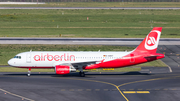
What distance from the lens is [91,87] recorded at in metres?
42.6

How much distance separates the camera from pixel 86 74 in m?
52.4

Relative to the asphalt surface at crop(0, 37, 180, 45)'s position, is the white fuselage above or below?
below

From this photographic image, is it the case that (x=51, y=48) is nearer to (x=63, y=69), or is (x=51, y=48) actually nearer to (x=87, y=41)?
(x=87, y=41)

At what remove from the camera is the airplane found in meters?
49.3

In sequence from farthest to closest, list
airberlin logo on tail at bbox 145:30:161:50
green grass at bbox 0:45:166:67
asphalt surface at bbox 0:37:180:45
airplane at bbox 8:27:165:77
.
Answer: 1. asphalt surface at bbox 0:37:180:45
2. green grass at bbox 0:45:166:67
3. airberlin logo on tail at bbox 145:30:161:50
4. airplane at bbox 8:27:165:77

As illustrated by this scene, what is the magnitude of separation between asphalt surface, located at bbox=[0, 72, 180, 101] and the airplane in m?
2.07

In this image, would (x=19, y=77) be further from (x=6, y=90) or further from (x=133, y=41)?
(x=133, y=41)

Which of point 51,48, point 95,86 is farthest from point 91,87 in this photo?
point 51,48

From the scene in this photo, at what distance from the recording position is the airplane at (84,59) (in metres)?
49.3

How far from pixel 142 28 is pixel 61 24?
35.9 metres

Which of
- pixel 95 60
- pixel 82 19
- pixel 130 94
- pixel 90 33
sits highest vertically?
pixel 82 19

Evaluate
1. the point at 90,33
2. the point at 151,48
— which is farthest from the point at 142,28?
the point at 151,48

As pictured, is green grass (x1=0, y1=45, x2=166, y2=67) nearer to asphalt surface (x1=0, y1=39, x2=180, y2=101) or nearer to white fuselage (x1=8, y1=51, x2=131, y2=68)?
white fuselage (x1=8, y1=51, x2=131, y2=68)

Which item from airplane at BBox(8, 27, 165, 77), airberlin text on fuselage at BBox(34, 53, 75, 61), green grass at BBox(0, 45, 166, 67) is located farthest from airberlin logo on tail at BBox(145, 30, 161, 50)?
green grass at BBox(0, 45, 166, 67)
